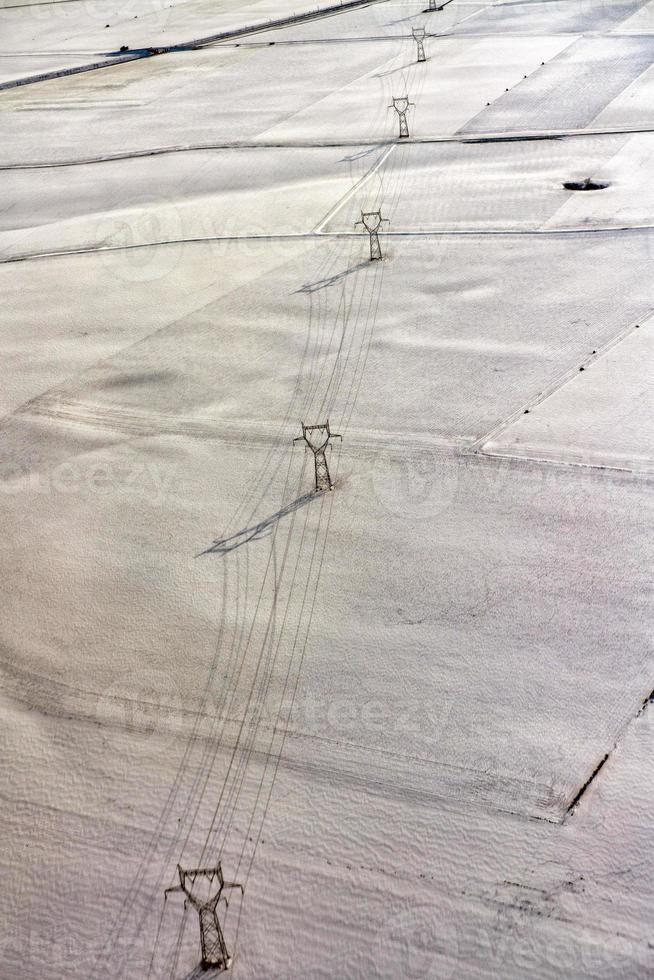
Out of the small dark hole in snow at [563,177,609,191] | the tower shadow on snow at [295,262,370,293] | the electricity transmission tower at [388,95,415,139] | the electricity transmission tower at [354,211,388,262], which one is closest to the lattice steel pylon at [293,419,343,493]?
the tower shadow on snow at [295,262,370,293]

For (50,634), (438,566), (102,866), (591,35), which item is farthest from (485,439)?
(591,35)

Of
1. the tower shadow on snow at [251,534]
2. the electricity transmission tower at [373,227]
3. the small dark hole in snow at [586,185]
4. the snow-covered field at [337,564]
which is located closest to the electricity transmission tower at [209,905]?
the snow-covered field at [337,564]

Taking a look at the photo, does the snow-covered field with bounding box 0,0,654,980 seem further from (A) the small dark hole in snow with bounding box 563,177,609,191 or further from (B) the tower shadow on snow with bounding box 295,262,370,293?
(A) the small dark hole in snow with bounding box 563,177,609,191

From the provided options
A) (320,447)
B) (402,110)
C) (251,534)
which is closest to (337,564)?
(251,534)

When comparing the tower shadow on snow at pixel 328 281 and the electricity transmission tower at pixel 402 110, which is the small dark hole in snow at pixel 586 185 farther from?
the tower shadow on snow at pixel 328 281

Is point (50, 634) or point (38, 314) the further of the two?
point (38, 314)

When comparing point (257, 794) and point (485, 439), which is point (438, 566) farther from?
point (257, 794)
